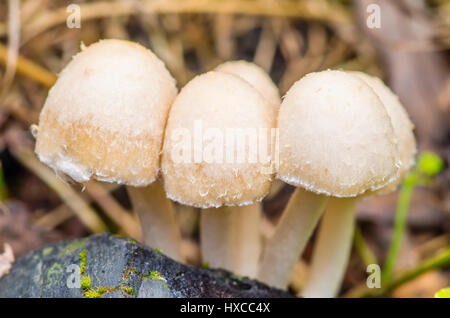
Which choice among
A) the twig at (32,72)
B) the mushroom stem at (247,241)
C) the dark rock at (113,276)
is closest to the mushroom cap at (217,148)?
the dark rock at (113,276)

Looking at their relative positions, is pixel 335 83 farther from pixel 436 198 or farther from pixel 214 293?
pixel 436 198

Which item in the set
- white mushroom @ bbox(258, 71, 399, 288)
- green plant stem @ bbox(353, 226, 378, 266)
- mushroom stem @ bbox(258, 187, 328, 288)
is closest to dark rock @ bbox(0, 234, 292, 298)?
mushroom stem @ bbox(258, 187, 328, 288)

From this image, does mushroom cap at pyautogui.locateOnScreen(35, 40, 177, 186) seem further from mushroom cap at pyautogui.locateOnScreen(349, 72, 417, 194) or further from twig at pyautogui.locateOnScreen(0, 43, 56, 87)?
twig at pyautogui.locateOnScreen(0, 43, 56, 87)

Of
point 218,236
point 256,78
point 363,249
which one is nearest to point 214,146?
point 256,78

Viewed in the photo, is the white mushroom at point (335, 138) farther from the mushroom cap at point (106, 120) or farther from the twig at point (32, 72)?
the twig at point (32, 72)
